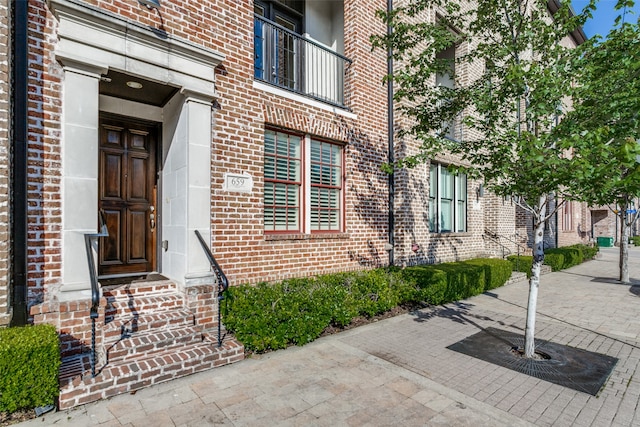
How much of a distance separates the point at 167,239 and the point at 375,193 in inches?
176

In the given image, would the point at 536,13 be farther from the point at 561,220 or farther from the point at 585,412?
the point at 561,220

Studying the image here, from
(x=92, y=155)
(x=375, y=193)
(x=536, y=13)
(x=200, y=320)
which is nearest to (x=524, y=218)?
(x=375, y=193)

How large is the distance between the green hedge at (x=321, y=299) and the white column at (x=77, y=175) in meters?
1.82

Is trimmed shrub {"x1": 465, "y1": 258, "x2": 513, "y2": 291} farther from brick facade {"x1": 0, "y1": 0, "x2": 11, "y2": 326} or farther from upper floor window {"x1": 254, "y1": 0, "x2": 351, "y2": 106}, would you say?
brick facade {"x1": 0, "y1": 0, "x2": 11, "y2": 326}

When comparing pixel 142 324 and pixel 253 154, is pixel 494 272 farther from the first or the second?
pixel 142 324

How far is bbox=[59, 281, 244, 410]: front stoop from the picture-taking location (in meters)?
3.42

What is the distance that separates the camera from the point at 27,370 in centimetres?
304

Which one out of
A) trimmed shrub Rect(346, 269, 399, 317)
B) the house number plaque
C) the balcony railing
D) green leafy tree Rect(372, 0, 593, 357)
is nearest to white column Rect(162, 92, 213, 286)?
the house number plaque

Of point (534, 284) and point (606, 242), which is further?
point (606, 242)

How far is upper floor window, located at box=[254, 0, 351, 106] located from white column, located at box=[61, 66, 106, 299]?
360cm

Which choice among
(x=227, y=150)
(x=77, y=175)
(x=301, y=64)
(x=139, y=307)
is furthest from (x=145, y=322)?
(x=301, y=64)

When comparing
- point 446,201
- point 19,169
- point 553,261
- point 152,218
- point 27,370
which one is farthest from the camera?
point 553,261

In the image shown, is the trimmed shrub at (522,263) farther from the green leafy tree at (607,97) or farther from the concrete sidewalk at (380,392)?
the green leafy tree at (607,97)

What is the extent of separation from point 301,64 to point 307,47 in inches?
18.8
